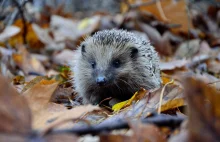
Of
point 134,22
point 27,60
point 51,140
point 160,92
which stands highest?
point 134,22

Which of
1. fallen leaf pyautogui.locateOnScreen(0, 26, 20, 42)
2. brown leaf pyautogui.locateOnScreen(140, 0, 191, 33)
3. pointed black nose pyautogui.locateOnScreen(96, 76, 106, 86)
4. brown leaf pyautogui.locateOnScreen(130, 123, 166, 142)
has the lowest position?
brown leaf pyautogui.locateOnScreen(130, 123, 166, 142)

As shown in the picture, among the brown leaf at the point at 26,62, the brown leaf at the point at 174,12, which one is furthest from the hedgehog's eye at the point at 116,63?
the brown leaf at the point at 174,12

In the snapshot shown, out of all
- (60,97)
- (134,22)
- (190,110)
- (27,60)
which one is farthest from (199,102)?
(134,22)

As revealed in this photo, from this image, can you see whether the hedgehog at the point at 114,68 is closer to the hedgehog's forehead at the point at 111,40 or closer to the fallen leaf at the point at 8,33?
the hedgehog's forehead at the point at 111,40

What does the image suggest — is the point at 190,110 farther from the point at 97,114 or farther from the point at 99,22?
the point at 99,22

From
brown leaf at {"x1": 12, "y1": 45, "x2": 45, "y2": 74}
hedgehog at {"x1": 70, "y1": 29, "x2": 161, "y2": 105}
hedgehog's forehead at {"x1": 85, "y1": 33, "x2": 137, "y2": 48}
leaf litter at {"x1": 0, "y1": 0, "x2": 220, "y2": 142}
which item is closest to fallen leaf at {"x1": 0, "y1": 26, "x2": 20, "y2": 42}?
leaf litter at {"x1": 0, "y1": 0, "x2": 220, "y2": 142}

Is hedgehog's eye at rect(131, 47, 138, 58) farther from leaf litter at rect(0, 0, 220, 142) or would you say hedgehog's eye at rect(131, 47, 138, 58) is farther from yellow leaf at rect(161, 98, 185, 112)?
yellow leaf at rect(161, 98, 185, 112)

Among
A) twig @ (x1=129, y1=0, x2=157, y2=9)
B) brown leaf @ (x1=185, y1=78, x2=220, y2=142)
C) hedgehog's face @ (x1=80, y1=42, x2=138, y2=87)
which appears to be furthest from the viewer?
twig @ (x1=129, y1=0, x2=157, y2=9)
